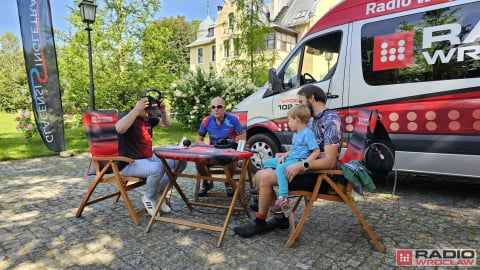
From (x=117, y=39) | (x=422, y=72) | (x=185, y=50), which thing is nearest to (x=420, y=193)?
(x=422, y=72)

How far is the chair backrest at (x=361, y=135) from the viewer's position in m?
2.62

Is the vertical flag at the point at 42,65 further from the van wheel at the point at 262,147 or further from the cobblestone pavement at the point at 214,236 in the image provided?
the van wheel at the point at 262,147

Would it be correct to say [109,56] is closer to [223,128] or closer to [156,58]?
[156,58]

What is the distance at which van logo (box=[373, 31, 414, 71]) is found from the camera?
391 centimetres

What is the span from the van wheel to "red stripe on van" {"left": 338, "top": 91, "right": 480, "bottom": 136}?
5.83ft

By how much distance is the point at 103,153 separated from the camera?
3.63m

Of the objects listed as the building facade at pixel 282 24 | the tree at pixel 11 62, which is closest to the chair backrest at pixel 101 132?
the building facade at pixel 282 24

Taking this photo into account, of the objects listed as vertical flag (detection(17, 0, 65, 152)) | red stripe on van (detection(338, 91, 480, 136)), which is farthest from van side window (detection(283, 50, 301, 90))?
vertical flag (detection(17, 0, 65, 152))

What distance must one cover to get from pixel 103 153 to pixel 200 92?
8.65 meters

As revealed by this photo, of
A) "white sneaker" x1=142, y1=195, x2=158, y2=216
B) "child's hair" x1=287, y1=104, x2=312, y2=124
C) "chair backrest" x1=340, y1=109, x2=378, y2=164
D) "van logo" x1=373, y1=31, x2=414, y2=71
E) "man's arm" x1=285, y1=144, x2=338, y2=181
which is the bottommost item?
"white sneaker" x1=142, y1=195, x2=158, y2=216

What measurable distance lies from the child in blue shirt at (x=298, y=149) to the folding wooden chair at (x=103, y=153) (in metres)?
1.53

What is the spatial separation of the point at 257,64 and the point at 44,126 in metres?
7.26

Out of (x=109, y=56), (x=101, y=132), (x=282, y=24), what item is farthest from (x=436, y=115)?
(x=282, y=24)

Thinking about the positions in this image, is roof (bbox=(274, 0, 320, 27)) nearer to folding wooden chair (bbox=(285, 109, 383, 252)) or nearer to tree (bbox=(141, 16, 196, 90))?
tree (bbox=(141, 16, 196, 90))
